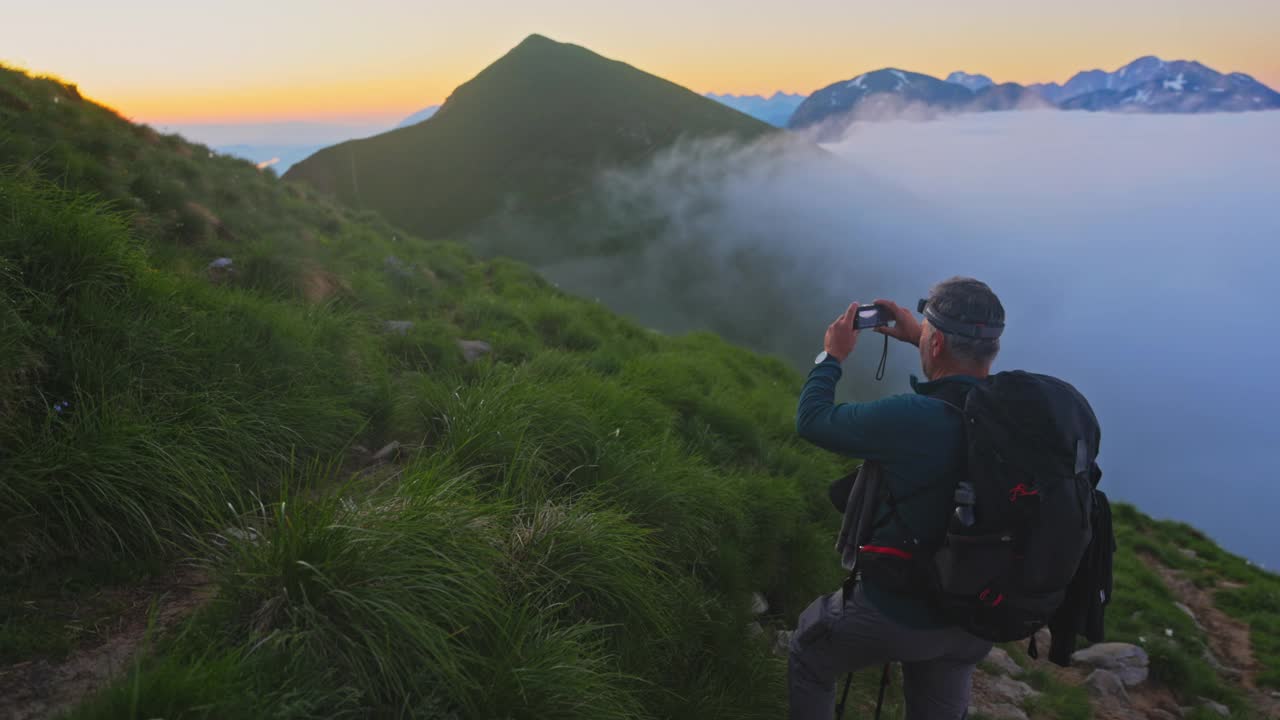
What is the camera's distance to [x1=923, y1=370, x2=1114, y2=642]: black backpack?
2662 mm

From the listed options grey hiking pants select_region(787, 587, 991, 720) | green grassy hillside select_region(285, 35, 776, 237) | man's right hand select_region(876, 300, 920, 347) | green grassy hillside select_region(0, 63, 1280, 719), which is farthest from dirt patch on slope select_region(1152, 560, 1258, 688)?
green grassy hillside select_region(285, 35, 776, 237)

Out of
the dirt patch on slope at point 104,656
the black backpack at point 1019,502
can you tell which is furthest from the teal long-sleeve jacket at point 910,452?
the dirt patch on slope at point 104,656

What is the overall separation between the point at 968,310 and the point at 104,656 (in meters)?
4.13

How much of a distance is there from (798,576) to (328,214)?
42.1 feet

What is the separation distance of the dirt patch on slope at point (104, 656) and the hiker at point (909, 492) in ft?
9.44

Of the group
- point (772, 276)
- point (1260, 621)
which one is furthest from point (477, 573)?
point (772, 276)

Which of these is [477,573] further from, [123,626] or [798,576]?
[798,576]

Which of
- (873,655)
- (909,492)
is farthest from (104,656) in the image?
(909,492)

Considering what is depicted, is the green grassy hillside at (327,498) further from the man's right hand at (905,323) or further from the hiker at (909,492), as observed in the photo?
the man's right hand at (905,323)

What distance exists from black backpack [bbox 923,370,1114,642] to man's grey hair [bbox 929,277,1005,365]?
260 millimetres

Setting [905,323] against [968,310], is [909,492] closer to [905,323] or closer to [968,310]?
[968,310]

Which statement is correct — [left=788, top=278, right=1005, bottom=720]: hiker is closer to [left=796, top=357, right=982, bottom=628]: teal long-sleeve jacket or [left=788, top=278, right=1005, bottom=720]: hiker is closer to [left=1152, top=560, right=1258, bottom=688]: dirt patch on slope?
[left=796, top=357, right=982, bottom=628]: teal long-sleeve jacket

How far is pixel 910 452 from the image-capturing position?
2.95 metres

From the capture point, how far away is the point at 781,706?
14.8ft
